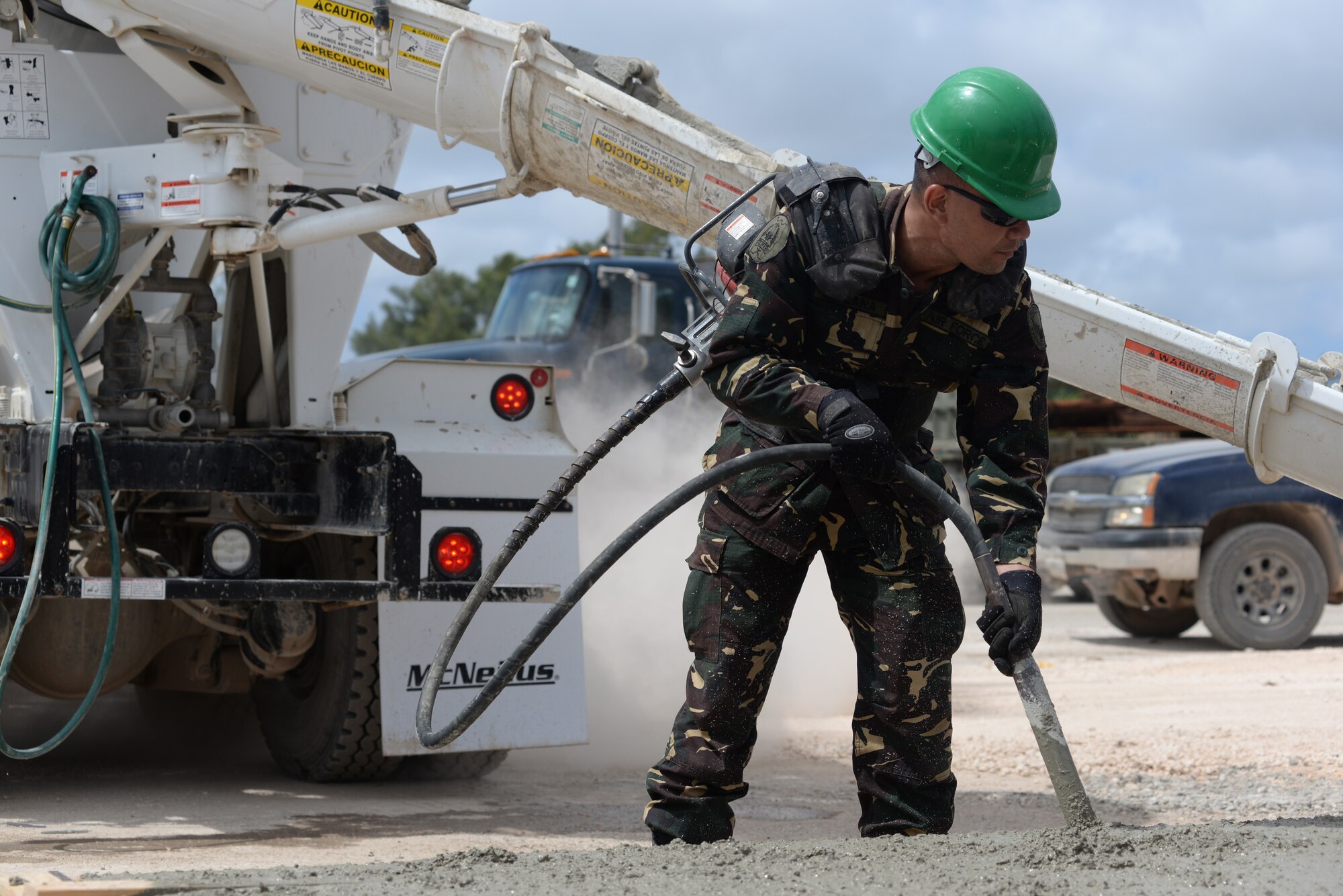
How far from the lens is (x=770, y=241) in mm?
3670

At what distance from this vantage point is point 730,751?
12.4 ft

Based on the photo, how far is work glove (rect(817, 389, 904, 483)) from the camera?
343 centimetres

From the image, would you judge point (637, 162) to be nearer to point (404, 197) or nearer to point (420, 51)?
point (420, 51)

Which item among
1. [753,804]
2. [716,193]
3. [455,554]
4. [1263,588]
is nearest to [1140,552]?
[1263,588]

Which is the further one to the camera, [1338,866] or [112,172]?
[112,172]

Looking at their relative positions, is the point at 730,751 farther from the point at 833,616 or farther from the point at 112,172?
the point at 833,616

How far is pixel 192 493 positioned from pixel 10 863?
160 centimetres

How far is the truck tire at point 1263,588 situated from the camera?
10352 millimetres

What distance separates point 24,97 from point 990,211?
350 cm

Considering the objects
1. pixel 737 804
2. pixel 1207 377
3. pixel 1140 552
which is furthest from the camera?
pixel 1140 552

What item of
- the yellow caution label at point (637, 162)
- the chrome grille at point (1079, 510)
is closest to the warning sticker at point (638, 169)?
the yellow caution label at point (637, 162)

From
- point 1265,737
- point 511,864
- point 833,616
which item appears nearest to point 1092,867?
point 511,864

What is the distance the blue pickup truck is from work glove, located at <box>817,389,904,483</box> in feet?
24.7

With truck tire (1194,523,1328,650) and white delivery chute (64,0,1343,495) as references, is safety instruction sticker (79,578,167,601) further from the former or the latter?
truck tire (1194,523,1328,650)
